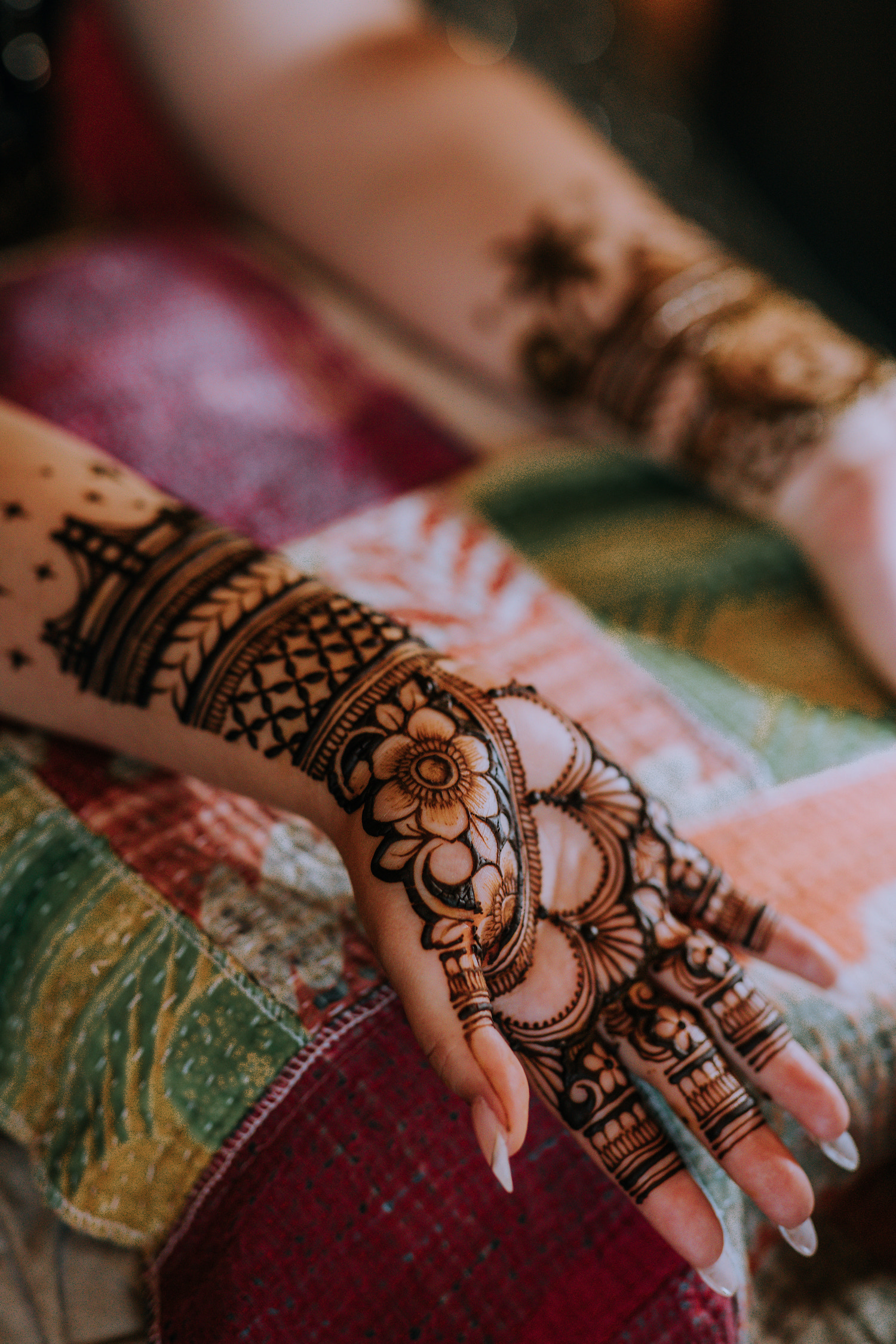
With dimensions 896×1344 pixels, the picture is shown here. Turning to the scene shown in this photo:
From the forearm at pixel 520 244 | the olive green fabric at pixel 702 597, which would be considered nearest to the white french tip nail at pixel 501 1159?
the olive green fabric at pixel 702 597

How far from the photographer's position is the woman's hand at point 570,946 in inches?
15.7

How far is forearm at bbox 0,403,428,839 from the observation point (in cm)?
49

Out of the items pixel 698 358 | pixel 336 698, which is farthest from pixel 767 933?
pixel 698 358

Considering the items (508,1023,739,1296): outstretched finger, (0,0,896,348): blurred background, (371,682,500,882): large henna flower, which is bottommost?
(508,1023,739,1296): outstretched finger

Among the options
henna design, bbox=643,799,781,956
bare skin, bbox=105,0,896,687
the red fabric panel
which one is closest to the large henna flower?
henna design, bbox=643,799,781,956

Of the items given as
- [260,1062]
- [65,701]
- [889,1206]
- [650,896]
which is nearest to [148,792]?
[65,701]

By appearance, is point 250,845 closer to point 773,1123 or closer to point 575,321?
point 773,1123

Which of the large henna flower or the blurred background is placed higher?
the blurred background

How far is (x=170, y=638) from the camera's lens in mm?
521

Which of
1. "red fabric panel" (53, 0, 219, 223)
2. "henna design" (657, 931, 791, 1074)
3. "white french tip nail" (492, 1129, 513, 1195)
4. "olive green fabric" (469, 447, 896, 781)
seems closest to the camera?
"white french tip nail" (492, 1129, 513, 1195)

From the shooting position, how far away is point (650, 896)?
0.48 m

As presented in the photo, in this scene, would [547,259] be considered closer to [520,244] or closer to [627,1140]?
[520,244]

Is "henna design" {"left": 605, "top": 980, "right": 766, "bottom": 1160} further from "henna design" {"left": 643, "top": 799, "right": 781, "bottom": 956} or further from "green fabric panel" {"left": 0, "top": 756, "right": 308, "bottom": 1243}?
"green fabric panel" {"left": 0, "top": 756, "right": 308, "bottom": 1243}

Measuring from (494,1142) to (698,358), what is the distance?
64cm
